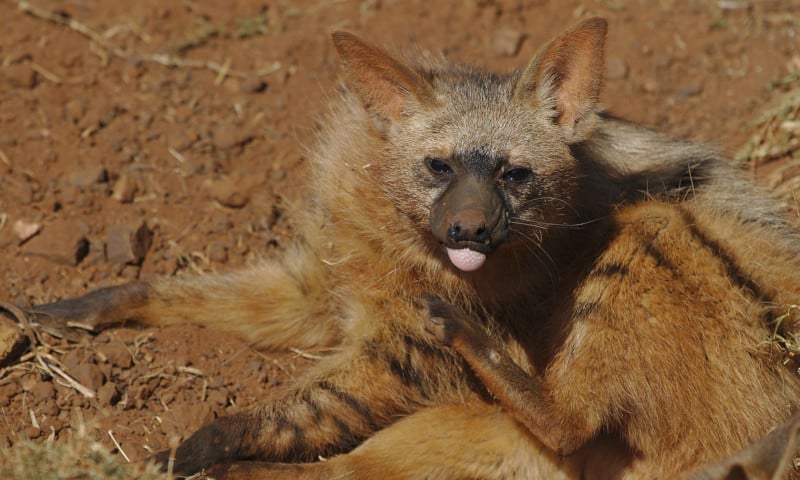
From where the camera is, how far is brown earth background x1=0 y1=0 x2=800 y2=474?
480 centimetres

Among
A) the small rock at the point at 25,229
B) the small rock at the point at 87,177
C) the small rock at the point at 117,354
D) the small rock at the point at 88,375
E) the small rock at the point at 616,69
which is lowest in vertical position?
the small rock at the point at 88,375

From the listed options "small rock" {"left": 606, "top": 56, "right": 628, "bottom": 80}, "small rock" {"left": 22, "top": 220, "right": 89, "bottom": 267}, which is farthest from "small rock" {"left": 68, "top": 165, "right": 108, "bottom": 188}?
"small rock" {"left": 606, "top": 56, "right": 628, "bottom": 80}

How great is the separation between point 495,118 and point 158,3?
3556mm

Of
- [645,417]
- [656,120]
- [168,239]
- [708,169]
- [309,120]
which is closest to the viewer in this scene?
[645,417]

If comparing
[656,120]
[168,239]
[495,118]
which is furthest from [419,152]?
[656,120]

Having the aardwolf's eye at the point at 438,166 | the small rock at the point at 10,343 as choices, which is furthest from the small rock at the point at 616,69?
the small rock at the point at 10,343

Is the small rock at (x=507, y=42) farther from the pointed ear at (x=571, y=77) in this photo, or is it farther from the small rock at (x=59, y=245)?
the small rock at (x=59, y=245)

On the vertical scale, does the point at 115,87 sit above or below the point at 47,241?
above

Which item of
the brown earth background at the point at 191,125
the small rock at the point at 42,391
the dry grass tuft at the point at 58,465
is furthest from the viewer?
the brown earth background at the point at 191,125

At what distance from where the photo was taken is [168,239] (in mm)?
5609

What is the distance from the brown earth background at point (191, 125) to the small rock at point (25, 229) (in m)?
0.02

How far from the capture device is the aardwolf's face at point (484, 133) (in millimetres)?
4266

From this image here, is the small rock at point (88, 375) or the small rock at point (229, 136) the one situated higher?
the small rock at point (229, 136)

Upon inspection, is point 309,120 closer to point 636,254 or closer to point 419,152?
point 419,152
